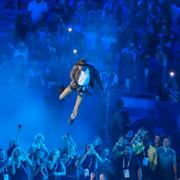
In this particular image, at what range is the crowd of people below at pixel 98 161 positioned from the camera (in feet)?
44.7

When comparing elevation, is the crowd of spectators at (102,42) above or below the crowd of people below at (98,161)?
above

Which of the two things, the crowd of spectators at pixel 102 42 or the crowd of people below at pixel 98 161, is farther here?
the crowd of spectators at pixel 102 42

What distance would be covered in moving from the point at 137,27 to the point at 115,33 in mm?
666

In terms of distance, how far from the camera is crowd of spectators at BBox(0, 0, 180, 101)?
15.8m

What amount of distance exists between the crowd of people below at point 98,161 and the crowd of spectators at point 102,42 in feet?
6.74

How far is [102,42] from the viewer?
16.2 m

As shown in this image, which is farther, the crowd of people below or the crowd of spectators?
the crowd of spectators

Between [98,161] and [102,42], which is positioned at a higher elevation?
[102,42]

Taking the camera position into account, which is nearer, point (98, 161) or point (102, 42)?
point (98, 161)

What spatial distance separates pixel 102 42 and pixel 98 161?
3.43 metres

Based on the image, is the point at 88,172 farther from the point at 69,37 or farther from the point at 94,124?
the point at 69,37

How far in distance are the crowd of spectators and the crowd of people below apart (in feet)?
6.74

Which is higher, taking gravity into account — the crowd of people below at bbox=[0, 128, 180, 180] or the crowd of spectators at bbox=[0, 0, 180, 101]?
the crowd of spectators at bbox=[0, 0, 180, 101]

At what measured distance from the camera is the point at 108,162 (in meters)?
13.8
